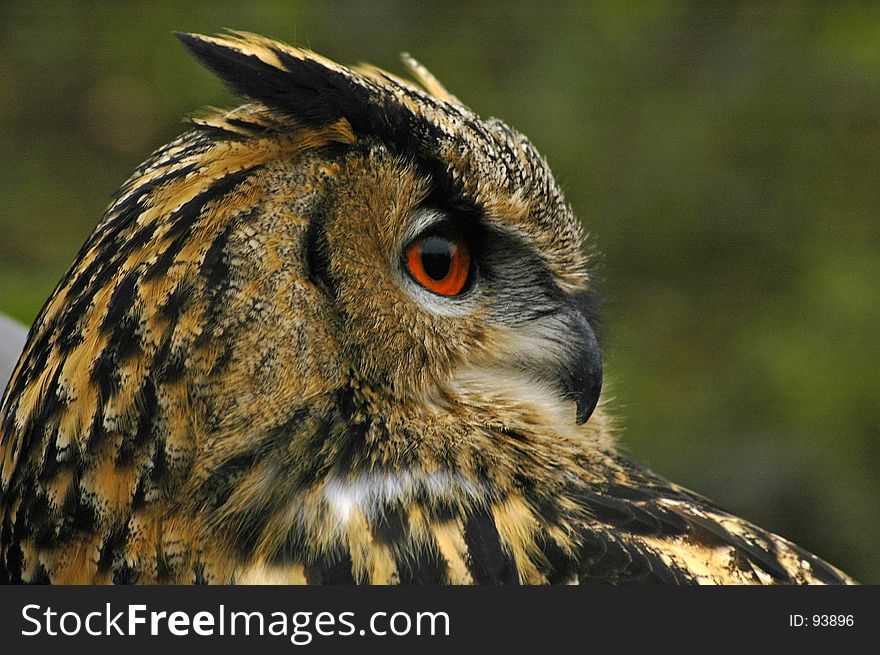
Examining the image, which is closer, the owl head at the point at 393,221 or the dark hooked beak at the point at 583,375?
the owl head at the point at 393,221

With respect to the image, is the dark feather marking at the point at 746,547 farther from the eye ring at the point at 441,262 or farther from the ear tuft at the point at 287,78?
the ear tuft at the point at 287,78

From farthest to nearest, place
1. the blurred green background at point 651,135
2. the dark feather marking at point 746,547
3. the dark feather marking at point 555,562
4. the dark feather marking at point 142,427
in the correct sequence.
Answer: the blurred green background at point 651,135, the dark feather marking at point 746,547, the dark feather marking at point 555,562, the dark feather marking at point 142,427

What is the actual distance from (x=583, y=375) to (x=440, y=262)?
0.39 metres

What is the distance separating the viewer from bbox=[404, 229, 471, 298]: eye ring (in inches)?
58.2

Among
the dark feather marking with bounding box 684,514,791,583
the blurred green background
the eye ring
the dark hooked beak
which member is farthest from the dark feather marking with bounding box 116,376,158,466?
the blurred green background

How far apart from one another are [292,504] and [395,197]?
45 cm

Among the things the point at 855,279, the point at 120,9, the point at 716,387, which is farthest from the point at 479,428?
the point at 120,9

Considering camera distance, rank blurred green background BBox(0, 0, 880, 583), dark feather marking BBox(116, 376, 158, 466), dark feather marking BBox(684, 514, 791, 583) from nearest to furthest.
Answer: dark feather marking BBox(116, 376, 158, 466) → dark feather marking BBox(684, 514, 791, 583) → blurred green background BBox(0, 0, 880, 583)

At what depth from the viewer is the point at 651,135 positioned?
4.80m

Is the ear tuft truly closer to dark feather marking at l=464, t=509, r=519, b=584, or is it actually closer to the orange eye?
the orange eye

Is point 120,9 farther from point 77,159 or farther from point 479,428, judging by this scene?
point 479,428

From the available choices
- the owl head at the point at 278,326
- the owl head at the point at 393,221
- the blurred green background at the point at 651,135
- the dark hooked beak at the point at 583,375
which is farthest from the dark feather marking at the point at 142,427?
the blurred green background at the point at 651,135

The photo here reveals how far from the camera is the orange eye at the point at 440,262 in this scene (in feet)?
4.85

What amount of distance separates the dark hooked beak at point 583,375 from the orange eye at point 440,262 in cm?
28
